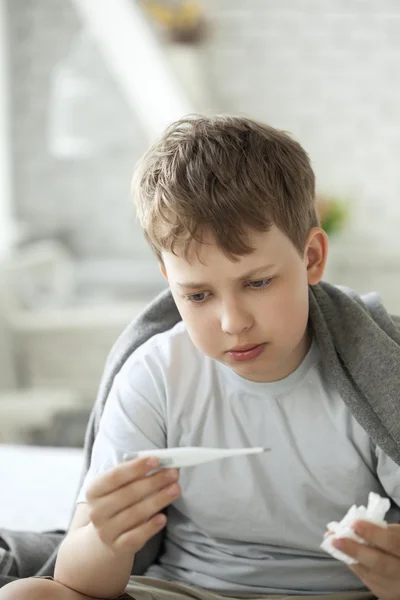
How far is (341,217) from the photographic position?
14.4 ft

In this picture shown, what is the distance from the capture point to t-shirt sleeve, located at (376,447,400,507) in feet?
4.13

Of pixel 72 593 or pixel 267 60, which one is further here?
pixel 267 60

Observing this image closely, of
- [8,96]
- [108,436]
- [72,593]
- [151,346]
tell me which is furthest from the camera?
[8,96]

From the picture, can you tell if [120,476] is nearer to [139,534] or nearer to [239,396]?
[139,534]

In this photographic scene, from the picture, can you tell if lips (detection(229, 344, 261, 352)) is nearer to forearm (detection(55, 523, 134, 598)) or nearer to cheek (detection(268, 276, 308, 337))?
cheek (detection(268, 276, 308, 337))

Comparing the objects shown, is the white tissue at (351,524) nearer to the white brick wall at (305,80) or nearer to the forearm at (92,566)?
the forearm at (92,566)

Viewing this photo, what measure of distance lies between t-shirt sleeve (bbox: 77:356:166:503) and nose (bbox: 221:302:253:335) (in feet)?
→ 0.74

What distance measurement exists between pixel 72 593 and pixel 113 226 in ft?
13.4

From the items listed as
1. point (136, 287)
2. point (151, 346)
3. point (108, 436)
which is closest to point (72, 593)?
point (108, 436)

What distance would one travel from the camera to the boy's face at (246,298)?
3.75 feet

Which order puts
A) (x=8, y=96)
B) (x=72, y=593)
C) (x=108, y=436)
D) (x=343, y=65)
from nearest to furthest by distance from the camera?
1. (x=72, y=593)
2. (x=108, y=436)
3. (x=343, y=65)
4. (x=8, y=96)

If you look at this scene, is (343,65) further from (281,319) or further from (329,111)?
(281,319)

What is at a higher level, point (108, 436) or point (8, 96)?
point (8, 96)

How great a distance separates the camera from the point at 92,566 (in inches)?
45.1
